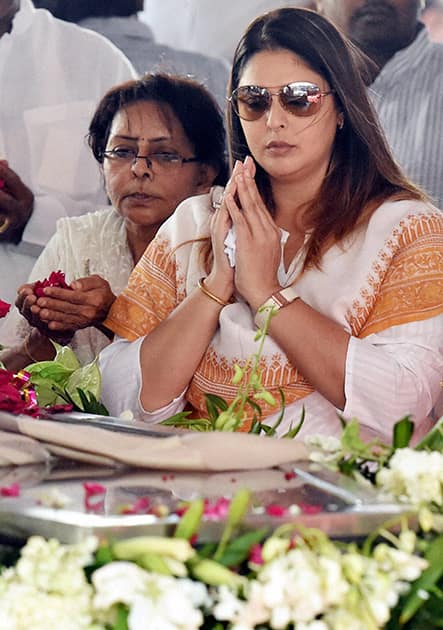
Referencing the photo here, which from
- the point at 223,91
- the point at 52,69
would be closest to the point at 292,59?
the point at 223,91

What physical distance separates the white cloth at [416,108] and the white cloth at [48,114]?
2.93 ft

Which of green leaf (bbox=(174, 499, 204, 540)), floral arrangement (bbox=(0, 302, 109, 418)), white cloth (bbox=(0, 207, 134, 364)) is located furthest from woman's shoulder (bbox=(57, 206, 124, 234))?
green leaf (bbox=(174, 499, 204, 540))

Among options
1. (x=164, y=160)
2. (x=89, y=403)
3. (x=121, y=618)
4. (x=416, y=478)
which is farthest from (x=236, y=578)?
(x=164, y=160)

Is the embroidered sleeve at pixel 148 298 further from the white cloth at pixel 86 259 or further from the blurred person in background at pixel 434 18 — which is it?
the blurred person in background at pixel 434 18

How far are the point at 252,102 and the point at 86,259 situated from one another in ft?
2.83

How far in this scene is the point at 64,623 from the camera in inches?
38.8

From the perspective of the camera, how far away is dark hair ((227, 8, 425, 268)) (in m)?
2.50

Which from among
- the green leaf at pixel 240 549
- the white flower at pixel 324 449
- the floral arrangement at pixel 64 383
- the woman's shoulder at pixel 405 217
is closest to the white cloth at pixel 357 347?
the woman's shoulder at pixel 405 217

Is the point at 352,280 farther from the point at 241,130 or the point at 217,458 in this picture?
the point at 217,458

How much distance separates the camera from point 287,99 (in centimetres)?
253

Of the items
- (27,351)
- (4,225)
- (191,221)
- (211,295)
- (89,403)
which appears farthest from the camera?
(4,225)

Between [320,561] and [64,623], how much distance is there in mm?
240

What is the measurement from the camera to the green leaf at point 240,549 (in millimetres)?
1060

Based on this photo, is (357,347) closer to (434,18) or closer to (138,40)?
(434,18)
